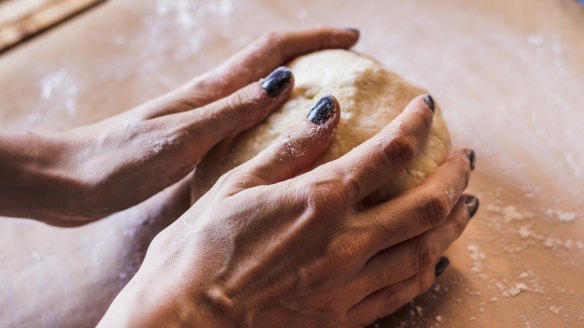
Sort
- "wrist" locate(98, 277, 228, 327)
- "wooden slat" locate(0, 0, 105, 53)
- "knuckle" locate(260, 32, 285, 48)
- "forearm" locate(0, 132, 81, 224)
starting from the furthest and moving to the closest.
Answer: "wooden slat" locate(0, 0, 105, 53) → "knuckle" locate(260, 32, 285, 48) → "forearm" locate(0, 132, 81, 224) → "wrist" locate(98, 277, 228, 327)

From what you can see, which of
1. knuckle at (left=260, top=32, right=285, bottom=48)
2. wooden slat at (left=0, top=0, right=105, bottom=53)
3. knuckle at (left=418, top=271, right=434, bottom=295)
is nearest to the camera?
knuckle at (left=418, top=271, right=434, bottom=295)

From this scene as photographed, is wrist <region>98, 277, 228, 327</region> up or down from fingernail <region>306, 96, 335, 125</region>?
down

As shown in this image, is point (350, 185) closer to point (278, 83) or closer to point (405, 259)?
point (405, 259)

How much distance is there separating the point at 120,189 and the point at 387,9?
1.39m

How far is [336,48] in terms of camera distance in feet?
5.01

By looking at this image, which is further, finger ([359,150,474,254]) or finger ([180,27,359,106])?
finger ([180,27,359,106])

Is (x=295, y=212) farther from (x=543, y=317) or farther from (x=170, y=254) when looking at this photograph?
(x=543, y=317)

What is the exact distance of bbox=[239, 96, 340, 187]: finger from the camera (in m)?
1.10

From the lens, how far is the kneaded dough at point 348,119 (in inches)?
47.2

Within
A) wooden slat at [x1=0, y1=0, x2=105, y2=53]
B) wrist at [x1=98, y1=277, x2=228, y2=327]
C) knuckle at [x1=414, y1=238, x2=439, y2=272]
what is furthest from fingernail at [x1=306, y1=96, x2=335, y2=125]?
wooden slat at [x1=0, y1=0, x2=105, y2=53]

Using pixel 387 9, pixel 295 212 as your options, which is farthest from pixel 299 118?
pixel 387 9

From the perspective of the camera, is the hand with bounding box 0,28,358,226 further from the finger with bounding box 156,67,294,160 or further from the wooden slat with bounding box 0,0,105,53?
the wooden slat with bounding box 0,0,105,53

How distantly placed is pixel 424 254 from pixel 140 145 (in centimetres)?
71

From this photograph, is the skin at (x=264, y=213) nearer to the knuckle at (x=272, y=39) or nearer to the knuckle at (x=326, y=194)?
the knuckle at (x=326, y=194)
